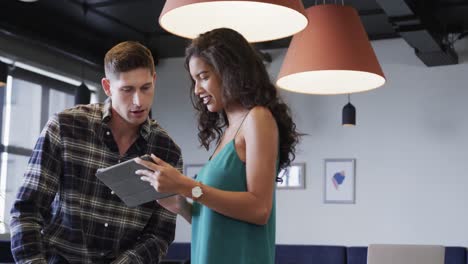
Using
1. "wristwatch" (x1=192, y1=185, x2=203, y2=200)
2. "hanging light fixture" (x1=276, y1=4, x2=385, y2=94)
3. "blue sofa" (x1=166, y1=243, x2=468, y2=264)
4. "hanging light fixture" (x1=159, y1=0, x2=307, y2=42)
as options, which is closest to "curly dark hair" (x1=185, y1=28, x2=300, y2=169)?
"wristwatch" (x1=192, y1=185, x2=203, y2=200)

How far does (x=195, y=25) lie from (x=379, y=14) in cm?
541

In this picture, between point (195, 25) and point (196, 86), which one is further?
point (195, 25)

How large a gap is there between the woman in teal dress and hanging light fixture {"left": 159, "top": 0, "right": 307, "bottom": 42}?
620 mm

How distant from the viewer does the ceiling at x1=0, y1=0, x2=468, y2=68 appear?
685cm

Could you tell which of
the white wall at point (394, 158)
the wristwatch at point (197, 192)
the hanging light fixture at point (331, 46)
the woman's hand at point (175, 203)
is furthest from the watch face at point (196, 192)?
the white wall at point (394, 158)

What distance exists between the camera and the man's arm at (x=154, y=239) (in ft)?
6.42

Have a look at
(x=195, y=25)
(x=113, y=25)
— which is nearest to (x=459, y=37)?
(x=113, y=25)

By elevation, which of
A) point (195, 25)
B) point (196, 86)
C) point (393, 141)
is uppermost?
point (393, 141)

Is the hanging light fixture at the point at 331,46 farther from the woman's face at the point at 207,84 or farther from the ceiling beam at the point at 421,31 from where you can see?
the ceiling beam at the point at 421,31

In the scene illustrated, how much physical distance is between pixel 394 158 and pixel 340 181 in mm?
646

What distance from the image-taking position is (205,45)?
1789 mm

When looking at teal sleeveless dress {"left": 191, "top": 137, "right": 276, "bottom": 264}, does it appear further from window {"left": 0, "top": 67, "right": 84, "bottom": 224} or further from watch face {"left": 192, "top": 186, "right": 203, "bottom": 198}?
window {"left": 0, "top": 67, "right": 84, "bottom": 224}

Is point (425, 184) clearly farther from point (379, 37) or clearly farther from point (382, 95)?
point (379, 37)

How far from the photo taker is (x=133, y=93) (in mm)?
1988
